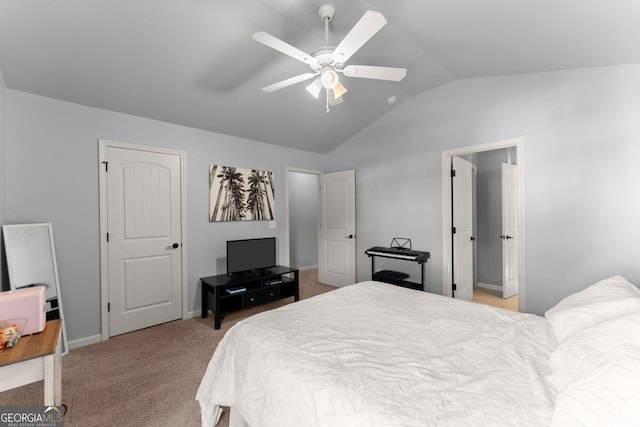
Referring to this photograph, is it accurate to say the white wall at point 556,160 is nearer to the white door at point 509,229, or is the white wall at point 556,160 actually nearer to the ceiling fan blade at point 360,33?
the white door at point 509,229

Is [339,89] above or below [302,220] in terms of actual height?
above

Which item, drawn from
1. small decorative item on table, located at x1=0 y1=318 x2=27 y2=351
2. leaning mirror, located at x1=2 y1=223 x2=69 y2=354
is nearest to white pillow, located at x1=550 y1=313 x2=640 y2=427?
small decorative item on table, located at x1=0 y1=318 x2=27 y2=351

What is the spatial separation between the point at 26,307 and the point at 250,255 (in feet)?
7.52

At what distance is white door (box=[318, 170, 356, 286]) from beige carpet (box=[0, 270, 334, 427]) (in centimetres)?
219

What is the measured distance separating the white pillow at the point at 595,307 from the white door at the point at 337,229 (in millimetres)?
3249

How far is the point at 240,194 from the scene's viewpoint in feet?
13.0

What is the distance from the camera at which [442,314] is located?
1784 mm

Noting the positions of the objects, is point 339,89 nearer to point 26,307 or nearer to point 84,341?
point 26,307

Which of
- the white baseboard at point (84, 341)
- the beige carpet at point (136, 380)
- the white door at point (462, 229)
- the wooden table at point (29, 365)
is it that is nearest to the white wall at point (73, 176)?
the white baseboard at point (84, 341)

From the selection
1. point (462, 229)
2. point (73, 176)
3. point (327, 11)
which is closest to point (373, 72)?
point (327, 11)

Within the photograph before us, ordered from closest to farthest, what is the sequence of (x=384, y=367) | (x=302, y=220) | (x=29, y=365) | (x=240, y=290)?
1. (x=384, y=367)
2. (x=29, y=365)
3. (x=240, y=290)
4. (x=302, y=220)

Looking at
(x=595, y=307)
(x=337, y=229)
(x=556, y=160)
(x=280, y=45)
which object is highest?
(x=280, y=45)

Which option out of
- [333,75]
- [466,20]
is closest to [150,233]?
[333,75]

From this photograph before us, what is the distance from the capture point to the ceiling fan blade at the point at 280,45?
1596 millimetres
